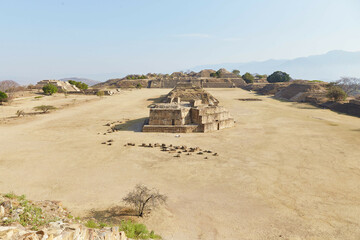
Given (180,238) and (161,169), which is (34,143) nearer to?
(161,169)

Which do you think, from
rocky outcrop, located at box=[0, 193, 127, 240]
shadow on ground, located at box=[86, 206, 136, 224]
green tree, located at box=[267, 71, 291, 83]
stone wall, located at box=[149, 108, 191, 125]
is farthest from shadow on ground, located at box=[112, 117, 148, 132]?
green tree, located at box=[267, 71, 291, 83]

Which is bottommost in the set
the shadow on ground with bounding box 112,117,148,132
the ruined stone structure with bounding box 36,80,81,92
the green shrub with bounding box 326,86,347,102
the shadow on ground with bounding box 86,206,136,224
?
the shadow on ground with bounding box 86,206,136,224

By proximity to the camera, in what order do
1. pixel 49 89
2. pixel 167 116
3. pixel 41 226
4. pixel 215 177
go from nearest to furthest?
pixel 41 226 < pixel 215 177 < pixel 167 116 < pixel 49 89

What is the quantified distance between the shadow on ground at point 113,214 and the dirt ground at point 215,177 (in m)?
0.32

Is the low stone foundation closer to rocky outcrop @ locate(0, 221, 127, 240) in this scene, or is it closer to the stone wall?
the stone wall

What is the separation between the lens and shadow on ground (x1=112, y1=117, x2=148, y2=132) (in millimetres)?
22109

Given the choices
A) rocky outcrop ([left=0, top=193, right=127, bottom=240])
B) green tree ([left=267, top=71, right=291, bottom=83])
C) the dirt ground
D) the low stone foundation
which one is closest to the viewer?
rocky outcrop ([left=0, top=193, right=127, bottom=240])

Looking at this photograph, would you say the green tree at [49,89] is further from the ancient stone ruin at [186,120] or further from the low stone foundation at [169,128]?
the low stone foundation at [169,128]

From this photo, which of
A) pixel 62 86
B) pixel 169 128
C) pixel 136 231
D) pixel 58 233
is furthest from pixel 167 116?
pixel 62 86

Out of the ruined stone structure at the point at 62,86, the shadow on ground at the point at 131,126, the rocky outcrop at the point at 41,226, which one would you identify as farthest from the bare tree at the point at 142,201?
the ruined stone structure at the point at 62,86

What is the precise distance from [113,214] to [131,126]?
620 inches

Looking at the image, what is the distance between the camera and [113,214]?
27.0 ft

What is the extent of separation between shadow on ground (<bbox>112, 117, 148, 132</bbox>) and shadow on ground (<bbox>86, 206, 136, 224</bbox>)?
1349 centimetres

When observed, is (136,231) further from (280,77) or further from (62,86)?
(280,77)
